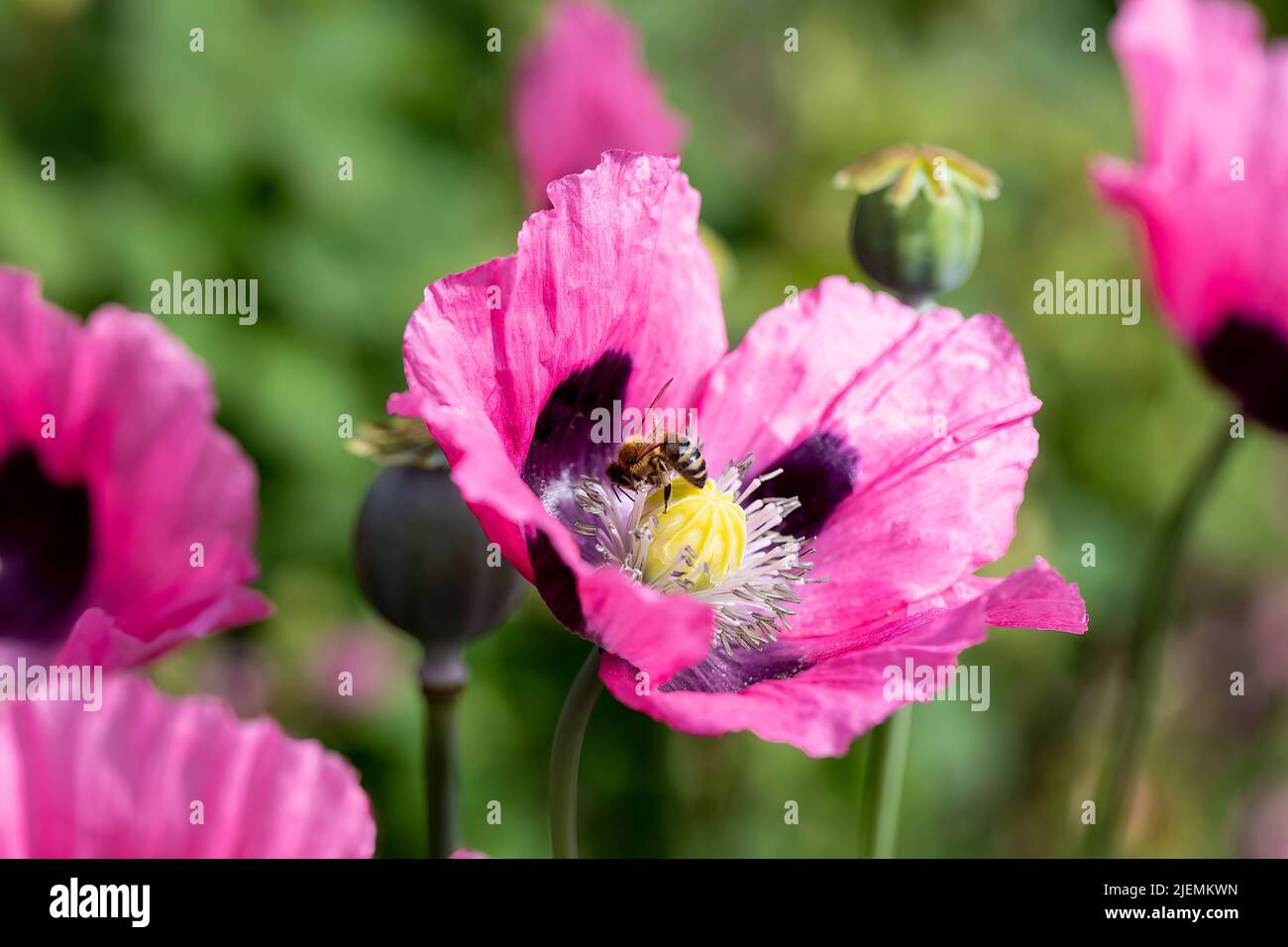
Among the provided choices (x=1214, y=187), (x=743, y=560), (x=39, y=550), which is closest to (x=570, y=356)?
(x=743, y=560)

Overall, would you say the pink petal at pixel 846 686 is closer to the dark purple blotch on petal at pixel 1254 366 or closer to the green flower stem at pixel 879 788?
the green flower stem at pixel 879 788

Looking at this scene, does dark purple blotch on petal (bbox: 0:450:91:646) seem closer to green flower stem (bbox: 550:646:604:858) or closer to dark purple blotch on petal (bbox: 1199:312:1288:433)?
green flower stem (bbox: 550:646:604:858)

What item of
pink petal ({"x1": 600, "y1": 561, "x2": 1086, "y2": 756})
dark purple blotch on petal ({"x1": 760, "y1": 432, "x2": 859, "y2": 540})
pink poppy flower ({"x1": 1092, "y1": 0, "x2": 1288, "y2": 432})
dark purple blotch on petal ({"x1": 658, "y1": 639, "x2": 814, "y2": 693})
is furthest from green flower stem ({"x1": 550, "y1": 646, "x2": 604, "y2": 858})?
pink poppy flower ({"x1": 1092, "y1": 0, "x2": 1288, "y2": 432})

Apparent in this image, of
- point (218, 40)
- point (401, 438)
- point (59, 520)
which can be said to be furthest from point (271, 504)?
point (401, 438)

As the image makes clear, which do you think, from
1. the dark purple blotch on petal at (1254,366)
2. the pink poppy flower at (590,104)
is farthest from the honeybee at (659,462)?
the pink poppy flower at (590,104)

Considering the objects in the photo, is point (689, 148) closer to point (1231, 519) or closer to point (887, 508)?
point (1231, 519)

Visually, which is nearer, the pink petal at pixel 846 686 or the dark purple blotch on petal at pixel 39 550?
the pink petal at pixel 846 686

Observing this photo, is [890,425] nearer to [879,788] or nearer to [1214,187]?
[879,788]
